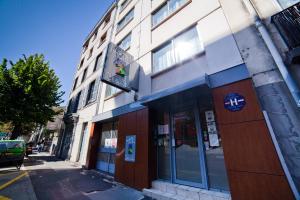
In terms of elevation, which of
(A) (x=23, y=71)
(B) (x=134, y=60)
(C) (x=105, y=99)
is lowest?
(C) (x=105, y=99)

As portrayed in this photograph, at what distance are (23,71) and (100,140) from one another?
11369 mm

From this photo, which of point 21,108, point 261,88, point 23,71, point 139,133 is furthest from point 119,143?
point 23,71

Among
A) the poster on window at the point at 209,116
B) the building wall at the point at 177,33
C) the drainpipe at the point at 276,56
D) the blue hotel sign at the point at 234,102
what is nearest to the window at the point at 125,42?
the building wall at the point at 177,33

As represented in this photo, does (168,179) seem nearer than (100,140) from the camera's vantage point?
Yes

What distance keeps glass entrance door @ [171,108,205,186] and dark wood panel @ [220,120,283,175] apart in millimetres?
1092

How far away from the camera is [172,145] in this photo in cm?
514

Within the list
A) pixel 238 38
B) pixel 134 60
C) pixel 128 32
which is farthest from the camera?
pixel 128 32

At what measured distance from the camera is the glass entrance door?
437cm

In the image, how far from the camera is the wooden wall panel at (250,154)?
2770mm

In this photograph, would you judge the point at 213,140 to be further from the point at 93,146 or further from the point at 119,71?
the point at 93,146

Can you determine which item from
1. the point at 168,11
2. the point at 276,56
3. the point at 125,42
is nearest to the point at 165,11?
the point at 168,11

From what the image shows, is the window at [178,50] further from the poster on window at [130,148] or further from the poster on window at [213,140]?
the poster on window at [130,148]

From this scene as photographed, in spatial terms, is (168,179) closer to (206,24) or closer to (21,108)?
(206,24)

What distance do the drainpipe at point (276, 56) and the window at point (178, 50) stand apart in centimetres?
163
